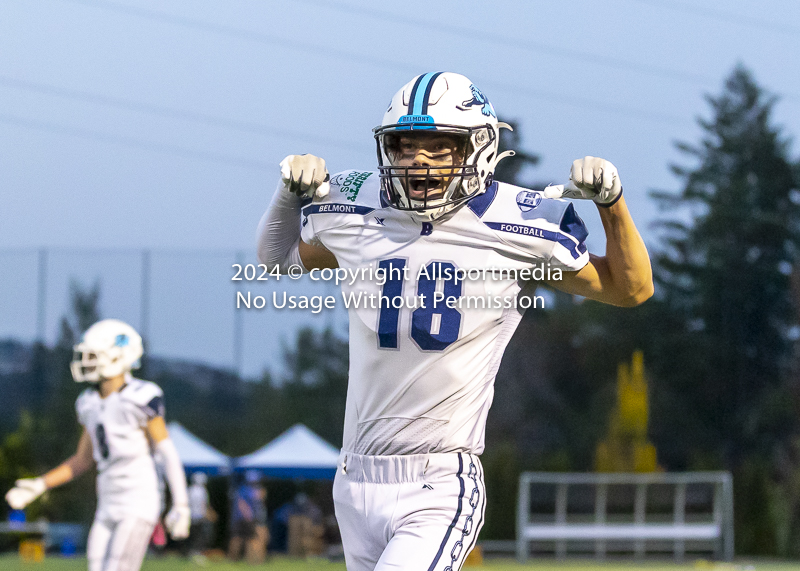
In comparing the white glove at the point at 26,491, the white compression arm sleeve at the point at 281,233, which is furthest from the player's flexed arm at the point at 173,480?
the white compression arm sleeve at the point at 281,233

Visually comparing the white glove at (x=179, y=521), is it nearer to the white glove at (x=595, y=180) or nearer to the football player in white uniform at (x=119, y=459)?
the football player in white uniform at (x=119, y=459)

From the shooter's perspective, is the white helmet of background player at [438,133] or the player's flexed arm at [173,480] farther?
the player's flexed arm at [173,480]

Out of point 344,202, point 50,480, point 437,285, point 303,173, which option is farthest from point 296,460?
point 437,285

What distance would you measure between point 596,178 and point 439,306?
624mm

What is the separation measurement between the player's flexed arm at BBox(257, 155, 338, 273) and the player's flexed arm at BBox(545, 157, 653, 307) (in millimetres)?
773

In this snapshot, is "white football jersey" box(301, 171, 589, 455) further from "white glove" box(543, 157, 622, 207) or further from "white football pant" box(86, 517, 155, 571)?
"white football pant" box(86, 517, 155, 571)

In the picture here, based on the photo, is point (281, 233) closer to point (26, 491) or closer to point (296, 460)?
point (26, 491)

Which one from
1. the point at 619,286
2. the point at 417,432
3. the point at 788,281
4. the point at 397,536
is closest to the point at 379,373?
the point at 417,432

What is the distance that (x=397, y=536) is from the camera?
333 centimetres

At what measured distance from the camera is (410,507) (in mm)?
3377

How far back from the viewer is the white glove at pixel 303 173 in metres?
3.62

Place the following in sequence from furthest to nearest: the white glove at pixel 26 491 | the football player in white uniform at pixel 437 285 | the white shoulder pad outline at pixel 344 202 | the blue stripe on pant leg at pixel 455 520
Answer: the white glove at pixel 26 491 < the white shoulder pad outline at pixel 344 202 < the football player in white uniform at pixel 437 285 < the blue stripe on pant leg at pixel 455 520

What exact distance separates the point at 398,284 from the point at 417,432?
47cm

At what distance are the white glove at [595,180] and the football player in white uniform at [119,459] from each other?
328cm
